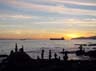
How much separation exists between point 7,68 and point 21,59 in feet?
12.9

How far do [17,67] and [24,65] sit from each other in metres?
1.26

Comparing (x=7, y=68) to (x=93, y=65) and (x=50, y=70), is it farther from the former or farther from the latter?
(x=93, y=65)

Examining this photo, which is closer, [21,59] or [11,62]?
[11,62]

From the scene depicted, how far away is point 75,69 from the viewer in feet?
104

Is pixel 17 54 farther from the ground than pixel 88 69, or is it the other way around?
pixel 17 54

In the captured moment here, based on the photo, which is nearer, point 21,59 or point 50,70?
point 50,70

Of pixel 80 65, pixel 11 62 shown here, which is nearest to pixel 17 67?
pixel 11 62

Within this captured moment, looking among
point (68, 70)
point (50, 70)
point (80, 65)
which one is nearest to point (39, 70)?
point (50, 70)

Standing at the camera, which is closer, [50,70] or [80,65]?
[50,70]

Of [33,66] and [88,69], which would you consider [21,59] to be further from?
[88,69]

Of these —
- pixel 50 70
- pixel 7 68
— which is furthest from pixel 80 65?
pixel 7 68

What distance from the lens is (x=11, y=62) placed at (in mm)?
31203

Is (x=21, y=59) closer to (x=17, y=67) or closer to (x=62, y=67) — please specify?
(x=17, y=67)

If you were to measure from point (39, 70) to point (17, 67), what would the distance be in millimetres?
2899
